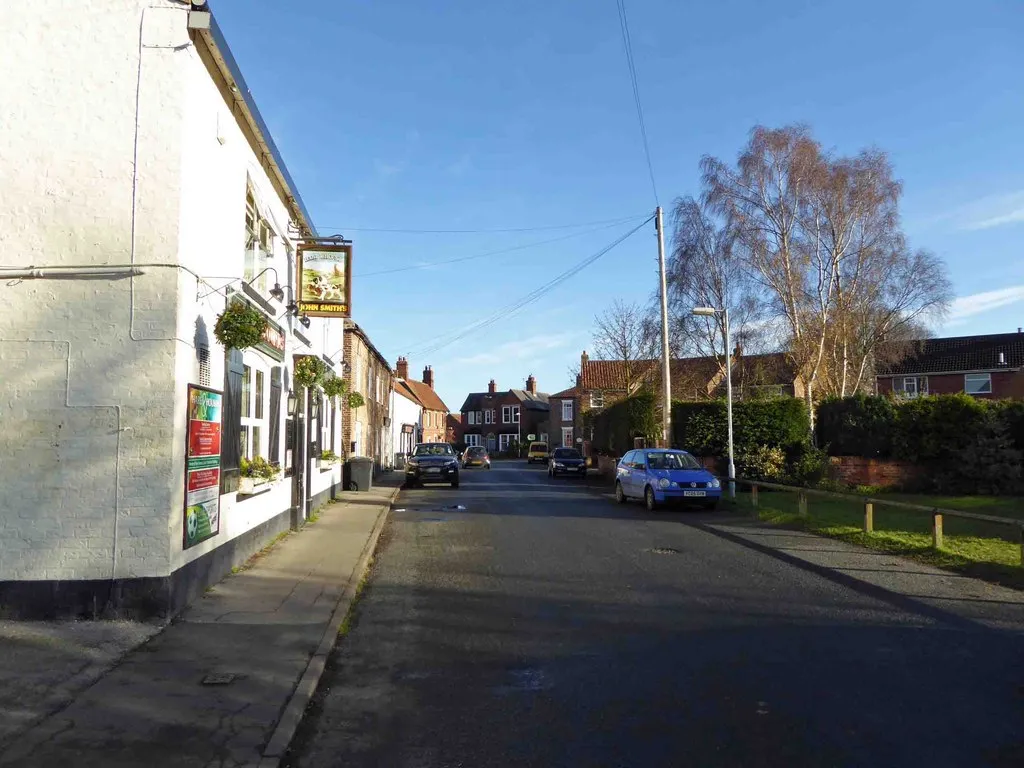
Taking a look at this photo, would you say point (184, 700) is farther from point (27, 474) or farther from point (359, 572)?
point (359, 572)

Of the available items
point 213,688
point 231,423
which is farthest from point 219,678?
point 231,423

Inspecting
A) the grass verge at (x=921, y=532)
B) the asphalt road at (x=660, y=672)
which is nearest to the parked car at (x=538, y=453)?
the grass verge at (x=921, y=532)

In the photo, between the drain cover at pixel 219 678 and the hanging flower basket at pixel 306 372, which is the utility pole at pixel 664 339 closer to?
the hanging flower basket at pixel 306 372

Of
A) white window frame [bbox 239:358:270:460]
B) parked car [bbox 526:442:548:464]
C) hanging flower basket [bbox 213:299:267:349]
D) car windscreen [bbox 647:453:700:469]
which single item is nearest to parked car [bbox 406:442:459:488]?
car windscreen [bbox 647:453:700:469]

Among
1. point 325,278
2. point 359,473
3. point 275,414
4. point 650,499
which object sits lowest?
point 650,499

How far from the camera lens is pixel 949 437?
850 inches

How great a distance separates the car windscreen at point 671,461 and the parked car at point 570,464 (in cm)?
1563

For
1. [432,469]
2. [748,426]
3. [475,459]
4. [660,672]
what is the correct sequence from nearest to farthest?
1. [660,672]
2. [748,426]
3. [432,469]
4. [475,459]

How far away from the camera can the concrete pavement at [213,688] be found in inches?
178

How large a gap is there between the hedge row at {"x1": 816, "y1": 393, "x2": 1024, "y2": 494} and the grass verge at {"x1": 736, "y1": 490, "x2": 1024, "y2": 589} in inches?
57.5

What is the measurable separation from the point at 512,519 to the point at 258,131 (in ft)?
31.6

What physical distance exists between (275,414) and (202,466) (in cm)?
490

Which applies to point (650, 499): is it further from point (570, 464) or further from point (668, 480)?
point (570, 464)

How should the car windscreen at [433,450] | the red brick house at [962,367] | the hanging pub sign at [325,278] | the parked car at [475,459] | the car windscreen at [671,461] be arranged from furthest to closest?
the parked car at [475,459] → the red brick house at [962,367] → the car windscreen at [433,450] → the car windscreen at [671,461] → the hanging pub sign at [325,278]
